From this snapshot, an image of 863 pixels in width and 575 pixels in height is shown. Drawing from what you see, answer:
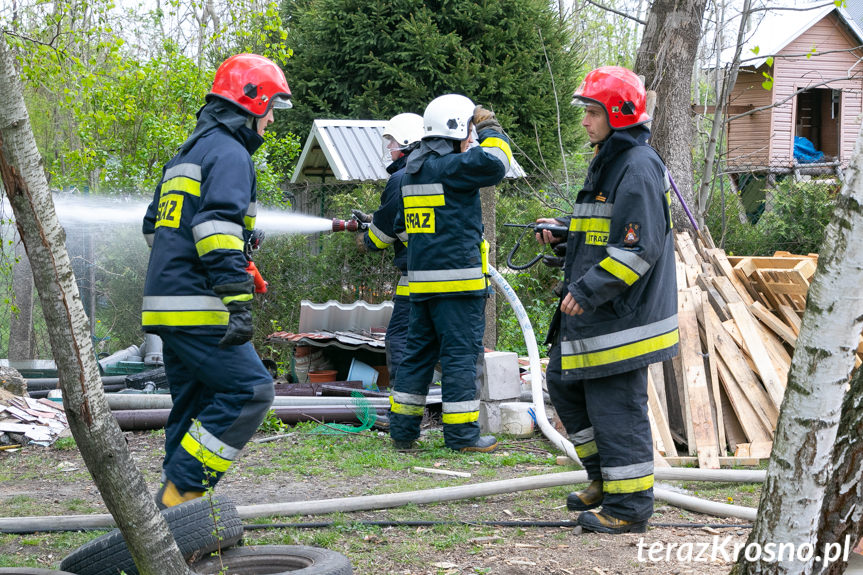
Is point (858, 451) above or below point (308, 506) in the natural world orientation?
above

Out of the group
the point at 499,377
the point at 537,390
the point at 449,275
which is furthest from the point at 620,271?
the point at 499,377

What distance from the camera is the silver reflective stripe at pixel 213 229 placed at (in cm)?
377

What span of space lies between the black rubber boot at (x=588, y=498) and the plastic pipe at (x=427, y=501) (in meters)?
0.23

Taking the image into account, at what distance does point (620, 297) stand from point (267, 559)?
1.96 meters

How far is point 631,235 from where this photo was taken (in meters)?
3.97

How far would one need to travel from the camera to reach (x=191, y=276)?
3953mm

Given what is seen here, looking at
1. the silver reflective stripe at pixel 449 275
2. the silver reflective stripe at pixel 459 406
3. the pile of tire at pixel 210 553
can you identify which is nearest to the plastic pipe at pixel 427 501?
the pile of tire at pixel 210 553

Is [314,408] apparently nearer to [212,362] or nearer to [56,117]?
[212,362]

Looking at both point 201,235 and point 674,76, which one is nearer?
point 201,235

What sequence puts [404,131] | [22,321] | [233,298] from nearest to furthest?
1. [233,298]
2. [404,131]
3. [22,321]

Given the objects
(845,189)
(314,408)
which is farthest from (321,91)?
(845,189)

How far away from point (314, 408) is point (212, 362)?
3377mm

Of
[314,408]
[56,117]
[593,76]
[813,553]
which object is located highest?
[56,117]

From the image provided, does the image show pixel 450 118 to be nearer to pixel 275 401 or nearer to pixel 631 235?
pixel 631 235
